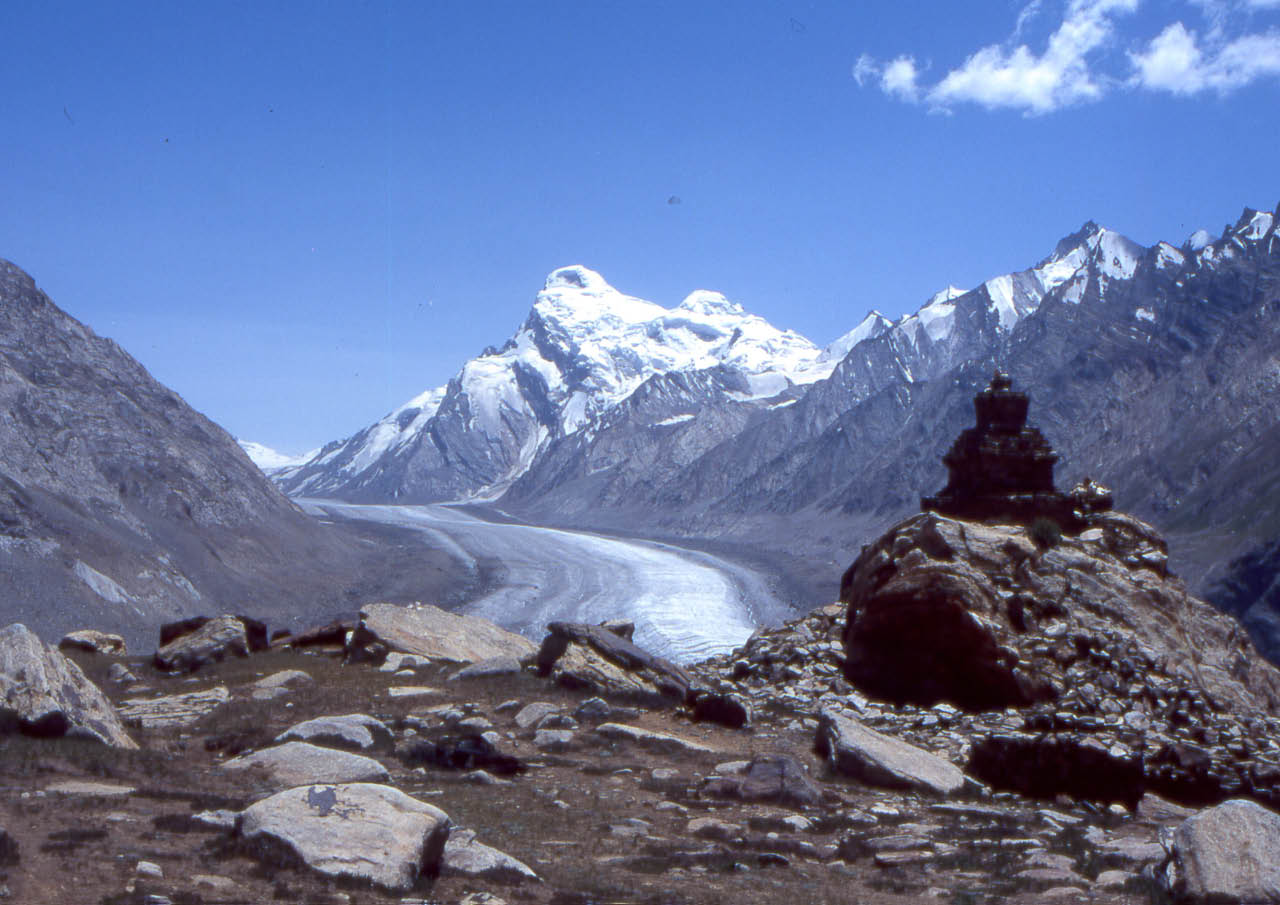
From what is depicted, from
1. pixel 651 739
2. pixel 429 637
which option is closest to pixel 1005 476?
pixel 429 637

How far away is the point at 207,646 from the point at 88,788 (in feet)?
52.4

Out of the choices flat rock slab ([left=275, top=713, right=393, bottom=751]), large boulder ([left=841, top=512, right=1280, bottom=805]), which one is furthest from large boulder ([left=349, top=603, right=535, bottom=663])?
flat rock slab ([left=275, top=713, right=393, bottom=751])

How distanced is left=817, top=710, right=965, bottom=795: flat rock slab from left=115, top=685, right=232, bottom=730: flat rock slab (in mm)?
9934

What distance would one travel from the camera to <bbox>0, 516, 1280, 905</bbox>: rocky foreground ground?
10.5 metres

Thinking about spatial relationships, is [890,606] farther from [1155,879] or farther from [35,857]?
[35,857]

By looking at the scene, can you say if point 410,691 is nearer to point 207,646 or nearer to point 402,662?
point 402,662

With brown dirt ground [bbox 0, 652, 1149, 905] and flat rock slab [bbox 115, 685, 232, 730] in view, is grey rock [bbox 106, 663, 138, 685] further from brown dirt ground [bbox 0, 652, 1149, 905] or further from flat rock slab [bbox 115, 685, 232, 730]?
brown dirt ground [bbox 0, 652, 1149, 905]

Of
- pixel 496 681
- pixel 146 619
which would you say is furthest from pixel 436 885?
pixel 146 619

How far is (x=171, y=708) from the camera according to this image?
67.5 feet

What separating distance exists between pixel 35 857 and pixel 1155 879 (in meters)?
9.63

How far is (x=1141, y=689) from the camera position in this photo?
20.6m

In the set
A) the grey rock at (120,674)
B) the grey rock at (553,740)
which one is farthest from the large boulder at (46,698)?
the grey rock at (120,674)

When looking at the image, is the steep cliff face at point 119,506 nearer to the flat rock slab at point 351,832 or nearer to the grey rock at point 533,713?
the grey rock at point 533,713

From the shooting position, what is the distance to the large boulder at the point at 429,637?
27641 millimetres
